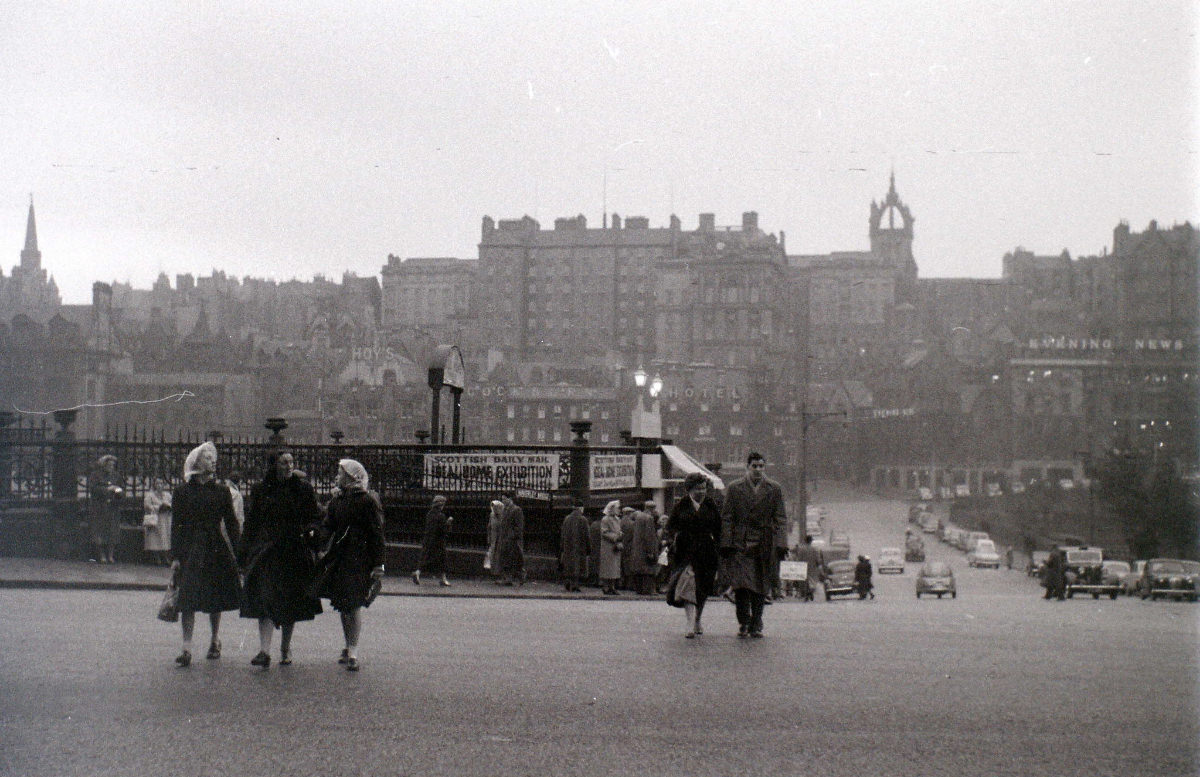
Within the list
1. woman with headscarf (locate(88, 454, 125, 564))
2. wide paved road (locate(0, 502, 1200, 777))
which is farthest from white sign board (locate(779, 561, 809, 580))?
wide paved road (locate(0, 502, 1200, 777))

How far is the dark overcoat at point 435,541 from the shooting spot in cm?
2206

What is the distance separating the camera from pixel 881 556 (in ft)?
243

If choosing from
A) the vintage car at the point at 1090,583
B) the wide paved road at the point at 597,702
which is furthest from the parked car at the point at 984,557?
the wide paved road at the point at 597,702

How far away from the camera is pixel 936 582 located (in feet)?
146

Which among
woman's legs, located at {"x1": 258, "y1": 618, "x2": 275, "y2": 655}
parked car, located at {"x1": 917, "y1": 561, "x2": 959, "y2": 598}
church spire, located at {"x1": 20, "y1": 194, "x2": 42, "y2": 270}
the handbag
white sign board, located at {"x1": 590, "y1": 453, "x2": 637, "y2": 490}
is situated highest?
church spire, located at {"x1": 20, "y1": 194, "x2": 42, "y2": 270}

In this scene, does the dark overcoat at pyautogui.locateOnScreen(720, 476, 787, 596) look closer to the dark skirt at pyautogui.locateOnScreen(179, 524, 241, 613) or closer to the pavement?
the dark skirt at pyautogui.locateOnScreen(179, 524, 241, 613)

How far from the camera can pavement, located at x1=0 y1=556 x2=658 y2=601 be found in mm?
19172

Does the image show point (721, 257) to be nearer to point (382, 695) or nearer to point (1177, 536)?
point (1177, 536)

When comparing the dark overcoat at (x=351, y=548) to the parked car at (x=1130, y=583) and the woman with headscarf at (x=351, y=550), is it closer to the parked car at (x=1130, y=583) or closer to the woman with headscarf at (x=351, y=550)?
the woman with headscarf at (x=351, y=550)

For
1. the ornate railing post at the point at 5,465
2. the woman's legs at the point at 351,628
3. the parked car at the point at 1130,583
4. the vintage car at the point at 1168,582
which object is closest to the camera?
the woman's legs at the point at 351,628

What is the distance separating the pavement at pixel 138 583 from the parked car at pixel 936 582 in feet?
77.3

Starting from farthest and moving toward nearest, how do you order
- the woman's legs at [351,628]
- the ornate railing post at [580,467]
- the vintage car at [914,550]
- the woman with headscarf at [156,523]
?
the vintage car at [914,550] < the ornate railing post at [580,467] < the woman with headscarf at [156,523] < the woman's legs at [351,628]

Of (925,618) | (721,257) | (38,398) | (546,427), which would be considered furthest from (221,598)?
(721,257)

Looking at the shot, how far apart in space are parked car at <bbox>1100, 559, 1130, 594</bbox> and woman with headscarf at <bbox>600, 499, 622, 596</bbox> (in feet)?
62.7
